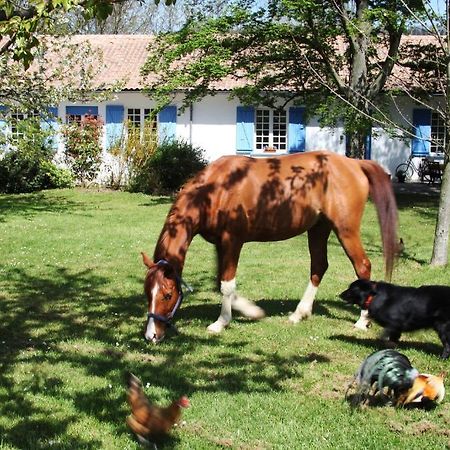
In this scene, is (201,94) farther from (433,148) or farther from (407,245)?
(433,148)

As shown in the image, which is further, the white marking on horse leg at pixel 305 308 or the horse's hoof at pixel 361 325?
the white marking on horse leg at pixel 305 308

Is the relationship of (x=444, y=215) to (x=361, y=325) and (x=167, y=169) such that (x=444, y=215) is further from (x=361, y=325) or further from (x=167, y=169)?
(x=167, y=169)

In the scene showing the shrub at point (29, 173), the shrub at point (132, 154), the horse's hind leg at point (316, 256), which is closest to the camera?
the horse's hind leg at point (316, 256)

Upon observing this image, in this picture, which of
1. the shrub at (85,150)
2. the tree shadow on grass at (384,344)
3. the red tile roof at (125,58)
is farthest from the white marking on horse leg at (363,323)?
the red tile roof at (125,58)

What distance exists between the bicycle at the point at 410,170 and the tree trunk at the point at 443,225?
1730 centimetres

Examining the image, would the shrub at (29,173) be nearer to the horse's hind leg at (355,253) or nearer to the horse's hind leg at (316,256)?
the horse's hind leg at (316,256)

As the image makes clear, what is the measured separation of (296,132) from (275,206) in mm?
21031

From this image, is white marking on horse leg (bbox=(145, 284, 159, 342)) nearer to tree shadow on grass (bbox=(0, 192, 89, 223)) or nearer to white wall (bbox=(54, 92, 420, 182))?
tree shadow on grass (bbox=(0, 192, 89, 223))

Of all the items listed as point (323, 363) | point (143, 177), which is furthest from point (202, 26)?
point (323, 363)

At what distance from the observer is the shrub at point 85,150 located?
24703 mm

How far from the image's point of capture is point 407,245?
1371 centimetres

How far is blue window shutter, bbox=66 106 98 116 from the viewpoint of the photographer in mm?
27516

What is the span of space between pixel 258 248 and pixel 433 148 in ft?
59.6

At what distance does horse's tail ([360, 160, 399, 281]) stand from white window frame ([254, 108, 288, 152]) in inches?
818
